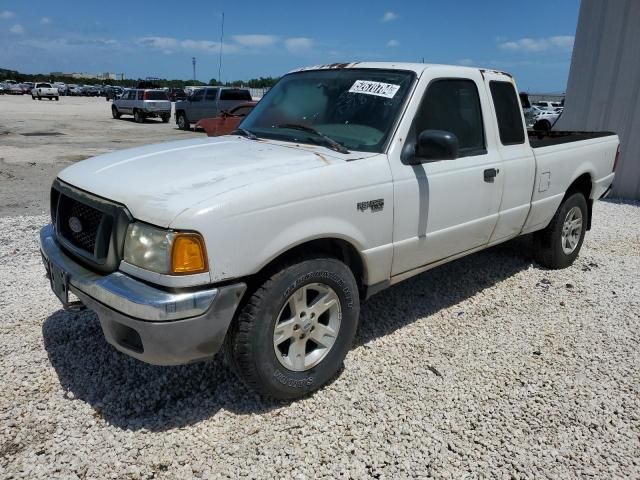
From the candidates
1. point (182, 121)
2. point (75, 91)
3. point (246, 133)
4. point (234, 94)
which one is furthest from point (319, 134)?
point (75, 91)

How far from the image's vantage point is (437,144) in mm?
3035

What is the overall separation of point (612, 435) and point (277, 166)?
2.34m

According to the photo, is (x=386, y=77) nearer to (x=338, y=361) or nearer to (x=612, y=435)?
(x=338, y=361)

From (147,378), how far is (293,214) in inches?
57.0

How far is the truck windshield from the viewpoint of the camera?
3.29 meters

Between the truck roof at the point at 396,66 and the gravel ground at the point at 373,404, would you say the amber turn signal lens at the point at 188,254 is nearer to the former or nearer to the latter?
the gravel ground at the point at 373,404

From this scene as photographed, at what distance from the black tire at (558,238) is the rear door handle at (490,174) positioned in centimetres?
152

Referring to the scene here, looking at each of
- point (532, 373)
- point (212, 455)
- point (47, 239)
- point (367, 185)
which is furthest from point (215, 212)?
point (532, 373)

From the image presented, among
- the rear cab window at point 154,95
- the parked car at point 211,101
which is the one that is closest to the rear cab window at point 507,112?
the parked car at point 211,101

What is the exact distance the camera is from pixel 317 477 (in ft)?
7.93

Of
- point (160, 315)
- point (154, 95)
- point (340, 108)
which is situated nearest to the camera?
point (160, 315)

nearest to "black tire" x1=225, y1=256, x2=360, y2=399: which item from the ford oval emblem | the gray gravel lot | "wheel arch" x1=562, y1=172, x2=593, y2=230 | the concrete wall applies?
the ford oval emblem

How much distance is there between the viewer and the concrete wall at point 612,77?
8.57 metres

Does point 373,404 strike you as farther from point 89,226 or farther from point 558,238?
point 558,238
